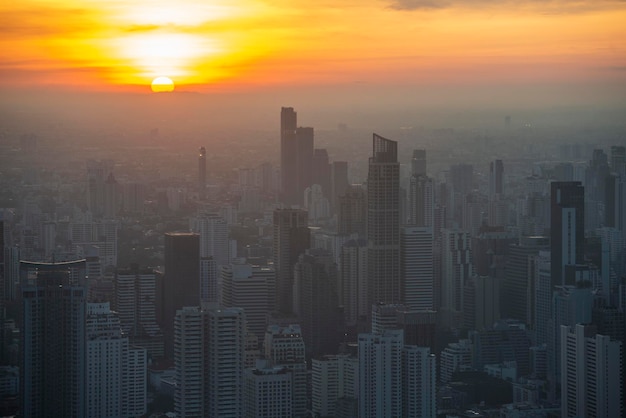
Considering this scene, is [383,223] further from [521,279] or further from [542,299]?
[542,299]

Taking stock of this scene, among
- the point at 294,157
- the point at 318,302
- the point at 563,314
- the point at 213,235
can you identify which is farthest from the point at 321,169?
the point at 563,314

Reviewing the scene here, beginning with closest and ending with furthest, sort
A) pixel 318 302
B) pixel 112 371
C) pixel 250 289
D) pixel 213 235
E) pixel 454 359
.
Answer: pixel 112 371
pixel 454 359
pixel 250 289
pixel 318 302
pixel 213 235

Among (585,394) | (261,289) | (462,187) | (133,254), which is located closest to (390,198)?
(462,187)

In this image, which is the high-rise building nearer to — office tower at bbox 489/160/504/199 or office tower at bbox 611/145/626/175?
office tower at bbox 489/160/504/199

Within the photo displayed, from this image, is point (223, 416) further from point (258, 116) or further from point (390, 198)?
point (390, 198)

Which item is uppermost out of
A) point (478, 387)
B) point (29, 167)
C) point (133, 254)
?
point (29, 167)

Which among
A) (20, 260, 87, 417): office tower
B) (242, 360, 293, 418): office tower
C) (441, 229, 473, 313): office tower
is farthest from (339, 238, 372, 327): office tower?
(20, 260, 87, 417): office tower
